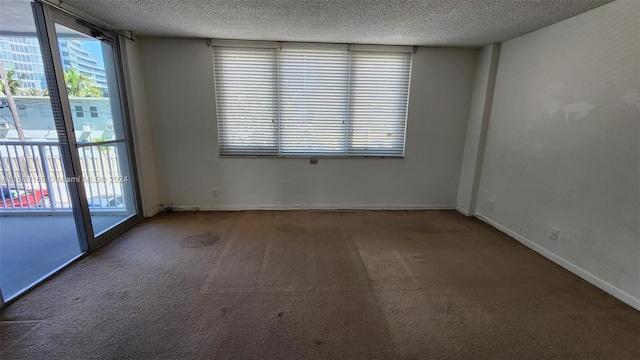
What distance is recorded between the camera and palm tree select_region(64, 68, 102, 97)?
2.45 meters

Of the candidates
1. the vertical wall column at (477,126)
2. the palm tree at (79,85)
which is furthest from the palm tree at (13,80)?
the vertical wall column at (477,126)

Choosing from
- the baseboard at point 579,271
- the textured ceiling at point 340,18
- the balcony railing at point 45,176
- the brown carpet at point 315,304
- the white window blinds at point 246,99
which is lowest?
the brown carpet at point 315,304

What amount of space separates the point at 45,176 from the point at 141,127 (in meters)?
1.36

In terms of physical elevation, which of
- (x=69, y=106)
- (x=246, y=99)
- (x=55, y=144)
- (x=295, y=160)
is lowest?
(x=295, y=160)

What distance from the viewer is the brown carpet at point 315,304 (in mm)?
1596

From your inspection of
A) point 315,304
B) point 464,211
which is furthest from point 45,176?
point 464,211

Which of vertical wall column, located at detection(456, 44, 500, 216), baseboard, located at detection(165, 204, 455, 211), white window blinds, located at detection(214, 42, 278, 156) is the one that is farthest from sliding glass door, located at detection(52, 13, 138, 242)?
vertical wall column, located at detection(456, 44, 500, 216)

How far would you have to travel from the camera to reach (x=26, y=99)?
271 cm

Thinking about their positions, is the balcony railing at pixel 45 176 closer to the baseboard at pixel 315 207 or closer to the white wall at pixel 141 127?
the white wall at pixel 141 127

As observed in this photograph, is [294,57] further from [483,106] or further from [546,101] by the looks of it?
[546,101]

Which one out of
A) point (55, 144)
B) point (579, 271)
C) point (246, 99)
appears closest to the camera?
point (579, 271)

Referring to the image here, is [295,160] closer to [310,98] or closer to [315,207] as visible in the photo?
[315,207]

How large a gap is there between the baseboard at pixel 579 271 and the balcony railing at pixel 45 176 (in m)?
4.77

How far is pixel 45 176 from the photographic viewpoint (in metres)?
3.39
